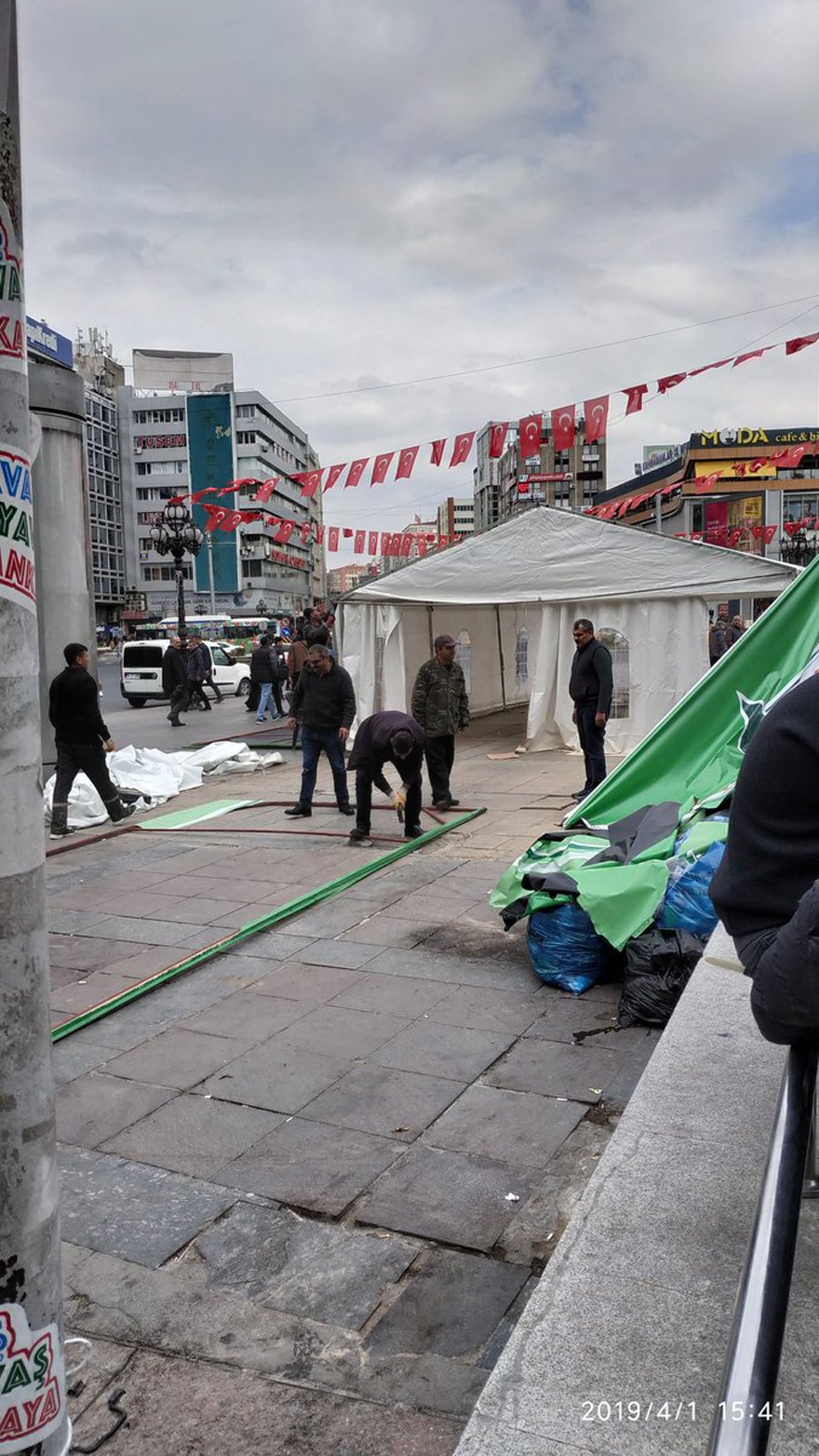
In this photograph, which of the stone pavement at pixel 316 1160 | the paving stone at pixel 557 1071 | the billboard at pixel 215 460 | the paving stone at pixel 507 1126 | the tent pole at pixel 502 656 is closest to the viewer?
the stone pavement at pixel 316 1160

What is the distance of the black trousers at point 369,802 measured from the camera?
9.05 meters

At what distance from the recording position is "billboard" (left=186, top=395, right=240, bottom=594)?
97.8 metres

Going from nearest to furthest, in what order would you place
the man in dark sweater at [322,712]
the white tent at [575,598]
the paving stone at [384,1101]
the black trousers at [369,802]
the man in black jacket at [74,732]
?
the paving stone at [384,1101] < the black trousers at [369,802] < the man in black jacket at [74,732] < the man in dark sweater at [322,712] < the white tent at [575,598]

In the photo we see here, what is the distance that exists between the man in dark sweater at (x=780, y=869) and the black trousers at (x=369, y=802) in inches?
273

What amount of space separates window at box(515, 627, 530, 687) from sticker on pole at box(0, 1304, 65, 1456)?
20.0 metres

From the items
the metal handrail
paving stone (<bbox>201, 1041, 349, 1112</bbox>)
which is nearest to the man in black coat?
paving stone (<bbox>201, 1041, 349, 1112</bbox>)

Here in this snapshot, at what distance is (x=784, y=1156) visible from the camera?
163 centimetres

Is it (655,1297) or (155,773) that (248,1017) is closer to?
(655,1297)

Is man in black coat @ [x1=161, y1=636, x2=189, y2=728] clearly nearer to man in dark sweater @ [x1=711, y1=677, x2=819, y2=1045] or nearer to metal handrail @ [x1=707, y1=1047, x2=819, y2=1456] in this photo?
man in dark sweater @ [x1=711, y1=677, x2=819, y2=1045]

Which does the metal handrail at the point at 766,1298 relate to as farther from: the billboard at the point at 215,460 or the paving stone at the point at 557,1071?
the billboard at the point at 215,460

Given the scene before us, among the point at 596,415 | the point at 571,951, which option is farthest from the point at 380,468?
the point at 571,951

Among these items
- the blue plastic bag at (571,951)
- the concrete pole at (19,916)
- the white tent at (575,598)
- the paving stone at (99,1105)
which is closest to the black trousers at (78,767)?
the white tent at (575,598)

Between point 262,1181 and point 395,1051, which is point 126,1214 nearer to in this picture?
point 262,1181

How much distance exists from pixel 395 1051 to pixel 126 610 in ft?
307
